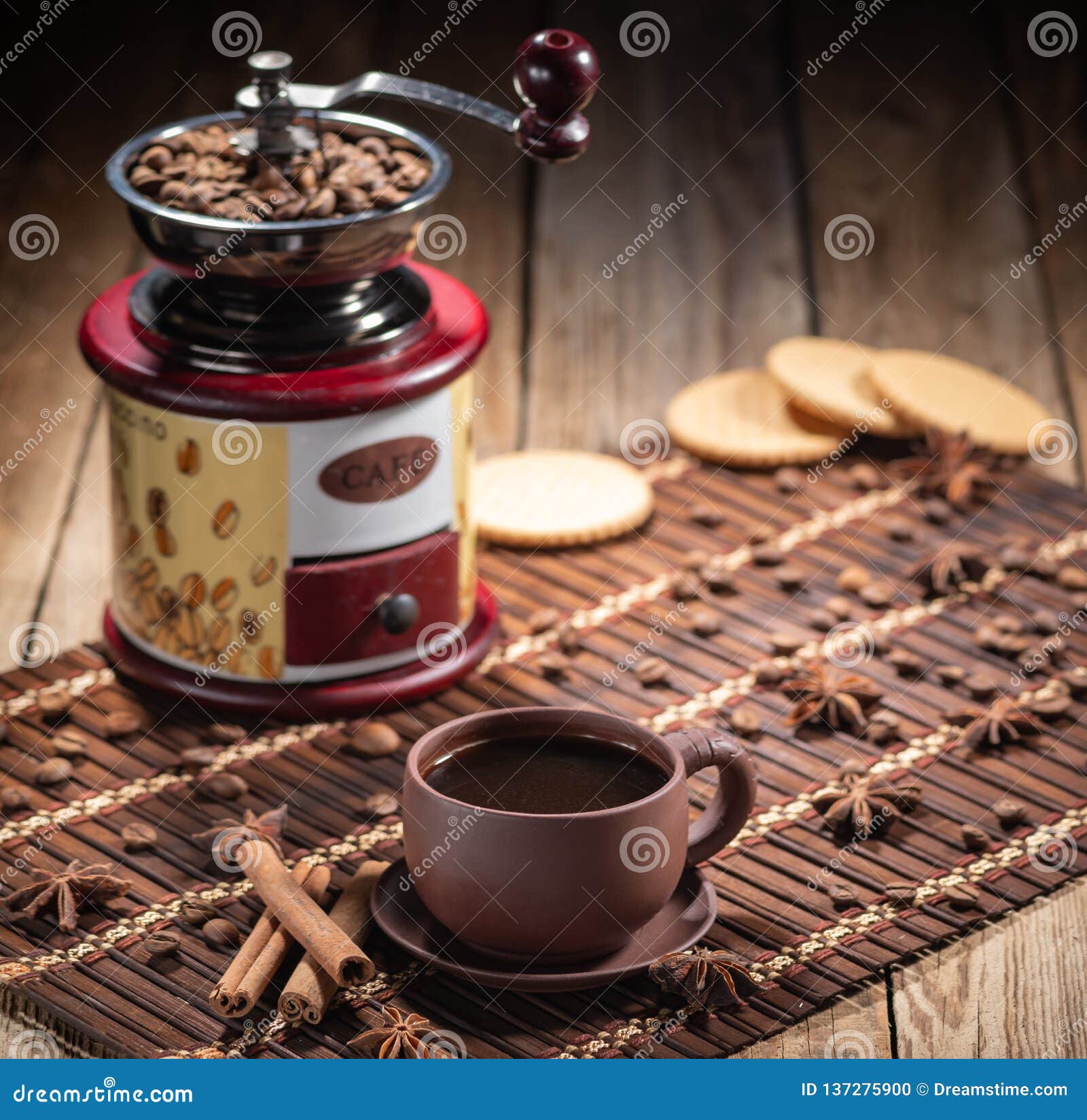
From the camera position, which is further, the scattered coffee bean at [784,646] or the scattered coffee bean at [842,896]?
the scattered coffee bean at [784,646]

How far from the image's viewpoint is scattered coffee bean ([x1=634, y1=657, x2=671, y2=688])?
160cm

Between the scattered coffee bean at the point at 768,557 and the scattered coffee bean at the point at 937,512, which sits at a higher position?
the scattered coffee bean at the point at 937,512

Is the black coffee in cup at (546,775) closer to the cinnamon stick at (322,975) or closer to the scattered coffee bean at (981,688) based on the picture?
the cinnamon stick at (322,975)

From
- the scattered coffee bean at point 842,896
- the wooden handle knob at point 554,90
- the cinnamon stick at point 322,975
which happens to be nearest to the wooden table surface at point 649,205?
the cinnamon stick at point 322,975

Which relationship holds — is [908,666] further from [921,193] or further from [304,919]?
[921,193]

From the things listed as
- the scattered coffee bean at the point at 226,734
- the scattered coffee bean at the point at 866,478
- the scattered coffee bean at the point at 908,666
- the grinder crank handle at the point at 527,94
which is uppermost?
the grinder crank handle at the point at 527,94

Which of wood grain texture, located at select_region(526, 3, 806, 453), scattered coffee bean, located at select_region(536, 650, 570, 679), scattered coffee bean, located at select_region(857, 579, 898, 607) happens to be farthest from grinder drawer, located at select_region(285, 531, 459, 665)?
wood grain texture, located at select_region(526, 3, 806, 453)

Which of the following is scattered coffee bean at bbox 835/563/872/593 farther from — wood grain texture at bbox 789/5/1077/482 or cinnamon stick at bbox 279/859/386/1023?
cinnamon stick at bbox 279/859/386/1023

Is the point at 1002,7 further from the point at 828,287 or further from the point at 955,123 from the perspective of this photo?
the point at 828,287

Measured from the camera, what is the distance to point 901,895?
1.32 m

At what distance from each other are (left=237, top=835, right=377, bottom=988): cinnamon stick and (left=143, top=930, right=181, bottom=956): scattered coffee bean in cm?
7

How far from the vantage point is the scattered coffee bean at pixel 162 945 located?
1.25 meters

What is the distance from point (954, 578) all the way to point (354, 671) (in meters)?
0.63

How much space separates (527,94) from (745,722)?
0.57 m
